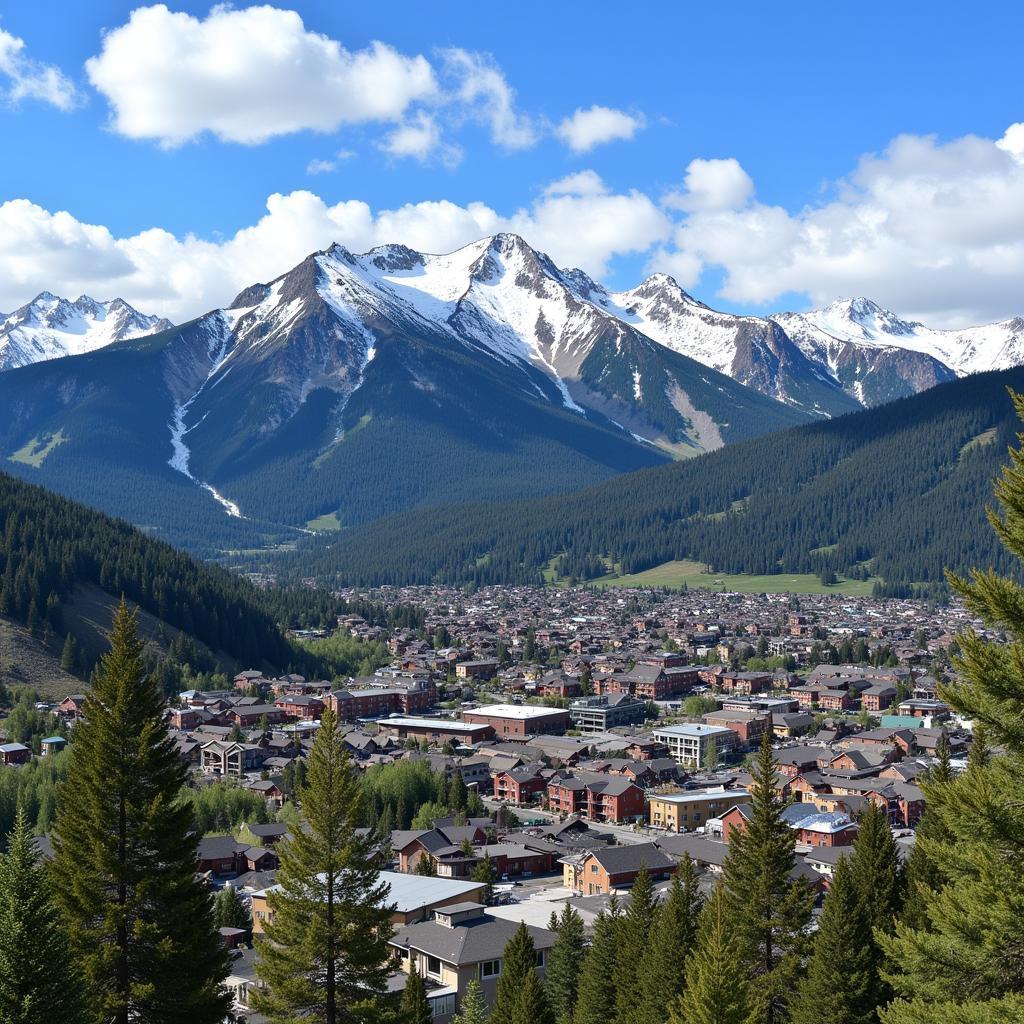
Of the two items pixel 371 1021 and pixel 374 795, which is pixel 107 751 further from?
pixel 374 795

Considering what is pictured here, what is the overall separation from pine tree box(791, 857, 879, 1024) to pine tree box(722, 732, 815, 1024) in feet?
3.03

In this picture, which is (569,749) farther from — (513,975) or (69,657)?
(513,975)

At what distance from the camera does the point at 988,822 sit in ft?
Result: 48.2

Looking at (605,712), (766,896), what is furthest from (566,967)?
(605,712)

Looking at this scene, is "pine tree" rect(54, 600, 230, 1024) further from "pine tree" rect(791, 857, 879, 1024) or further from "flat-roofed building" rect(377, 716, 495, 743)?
"flat-roofed building" rect(377, 716, 495, 743)

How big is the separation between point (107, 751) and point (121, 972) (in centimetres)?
389

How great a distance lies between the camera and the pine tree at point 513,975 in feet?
118

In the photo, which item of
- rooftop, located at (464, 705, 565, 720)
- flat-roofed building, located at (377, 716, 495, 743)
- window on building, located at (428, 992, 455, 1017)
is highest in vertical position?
rooftop, located at (464, 705, 565, 720)

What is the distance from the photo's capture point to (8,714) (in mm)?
100438

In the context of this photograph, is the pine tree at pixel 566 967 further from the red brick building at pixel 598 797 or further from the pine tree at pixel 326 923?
the red brick building at pixel 598 797

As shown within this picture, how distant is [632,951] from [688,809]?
44.7 meters

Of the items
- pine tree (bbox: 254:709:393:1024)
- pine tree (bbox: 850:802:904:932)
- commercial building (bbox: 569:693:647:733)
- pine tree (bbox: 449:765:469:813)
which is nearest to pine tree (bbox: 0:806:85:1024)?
pine tree (bbox: 254:709:393:1024)

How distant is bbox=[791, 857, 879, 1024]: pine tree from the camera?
32.2 metres

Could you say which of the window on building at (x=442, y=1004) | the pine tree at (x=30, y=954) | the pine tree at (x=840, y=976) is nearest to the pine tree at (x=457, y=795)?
the window on building at (x=442, y=1004)
